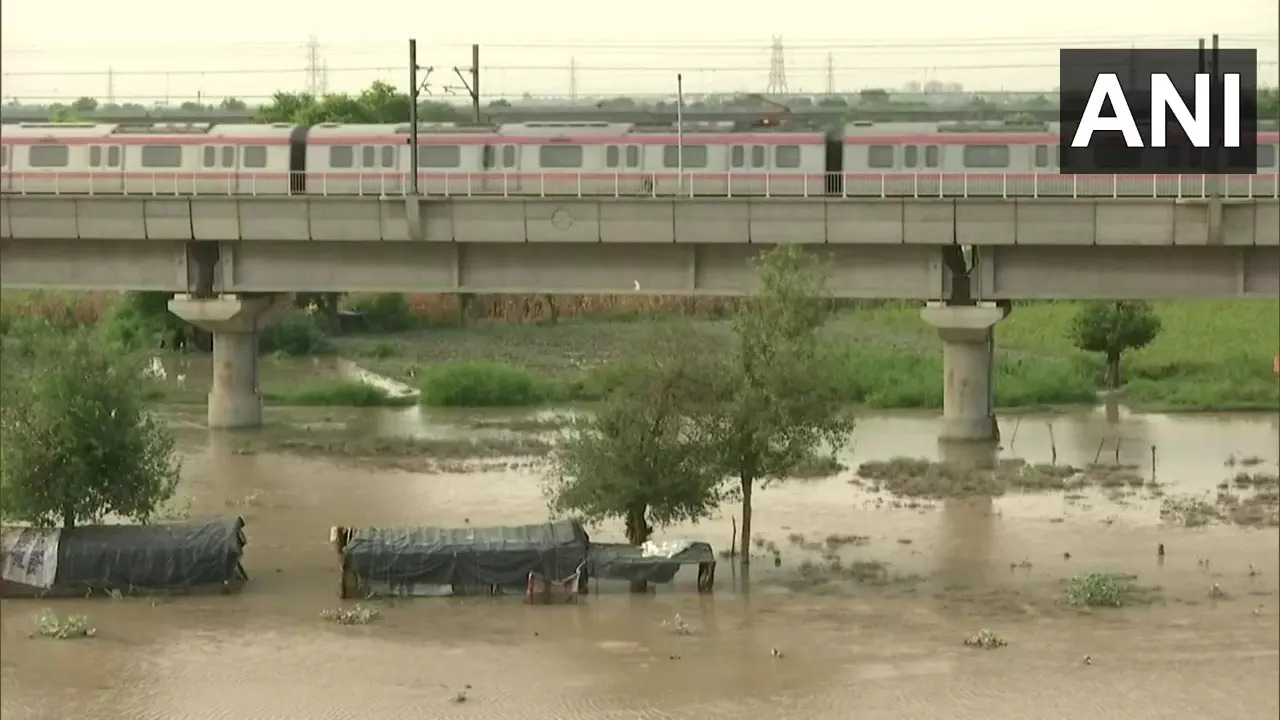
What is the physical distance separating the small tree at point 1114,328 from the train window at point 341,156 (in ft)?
76.6

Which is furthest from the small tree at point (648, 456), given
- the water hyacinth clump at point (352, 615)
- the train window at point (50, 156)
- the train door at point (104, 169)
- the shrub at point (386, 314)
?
the shrub at point (386, 314)

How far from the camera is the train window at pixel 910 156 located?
41.4m

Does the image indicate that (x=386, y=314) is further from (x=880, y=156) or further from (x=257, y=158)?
(x=880, y=156)

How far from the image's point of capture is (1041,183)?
4009 centimetres

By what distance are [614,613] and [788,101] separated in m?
77.5

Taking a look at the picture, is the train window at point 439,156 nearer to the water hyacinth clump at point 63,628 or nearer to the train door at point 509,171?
the train door at point 509,171

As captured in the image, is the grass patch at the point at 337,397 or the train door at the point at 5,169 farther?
the grass patch at the point at 337,397

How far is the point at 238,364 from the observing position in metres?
44.2

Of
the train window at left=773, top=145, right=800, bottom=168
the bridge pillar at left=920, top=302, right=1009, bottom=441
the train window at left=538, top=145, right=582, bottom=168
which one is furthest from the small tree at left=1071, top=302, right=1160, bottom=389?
the train window at left=538, top=145, right=582, bottom=168

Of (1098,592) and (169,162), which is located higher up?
(169,162)

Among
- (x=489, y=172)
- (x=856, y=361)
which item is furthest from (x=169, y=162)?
(x=856, y=361)

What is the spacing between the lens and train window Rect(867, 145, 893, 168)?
41594mm

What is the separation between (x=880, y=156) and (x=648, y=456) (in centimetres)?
1830

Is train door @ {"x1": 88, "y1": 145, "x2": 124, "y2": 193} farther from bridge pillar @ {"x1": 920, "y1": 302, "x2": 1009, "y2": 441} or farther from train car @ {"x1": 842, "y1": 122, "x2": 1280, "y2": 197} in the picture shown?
bridge pillar @ {"x1": 920, "y1": 302, "x2": 1009, "y2": 441}
